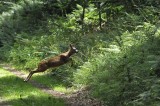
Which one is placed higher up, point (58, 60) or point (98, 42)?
point (98, 42)

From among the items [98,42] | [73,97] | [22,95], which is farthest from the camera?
[98,42]

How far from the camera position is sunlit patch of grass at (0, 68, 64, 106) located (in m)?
11.5

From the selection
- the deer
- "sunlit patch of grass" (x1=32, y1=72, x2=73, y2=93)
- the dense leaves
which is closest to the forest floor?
"sunlit patch of grass" (x1=32, y1=72, x2=73, y2=93)

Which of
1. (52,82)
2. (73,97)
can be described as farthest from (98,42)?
(73,97)

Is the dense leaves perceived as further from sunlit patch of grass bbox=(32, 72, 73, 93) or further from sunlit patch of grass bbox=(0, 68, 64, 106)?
sunlit patch of grass bbox=(0, 68, 64, 106)

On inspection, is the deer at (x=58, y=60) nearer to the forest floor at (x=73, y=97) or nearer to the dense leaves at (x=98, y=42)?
the dense leaves at (x=98, y=42)

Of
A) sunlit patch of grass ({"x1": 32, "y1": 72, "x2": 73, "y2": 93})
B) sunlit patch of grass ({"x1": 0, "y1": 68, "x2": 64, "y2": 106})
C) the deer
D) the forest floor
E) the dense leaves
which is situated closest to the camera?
the dense leaves

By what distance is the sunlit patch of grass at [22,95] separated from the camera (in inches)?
453

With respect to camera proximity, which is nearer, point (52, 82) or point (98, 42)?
point (52, 82)

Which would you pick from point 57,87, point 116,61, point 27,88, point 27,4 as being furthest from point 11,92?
point 27,4

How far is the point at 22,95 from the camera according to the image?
12.3 meters

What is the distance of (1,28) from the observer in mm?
24406

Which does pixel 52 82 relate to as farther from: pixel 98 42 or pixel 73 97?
pixel 98 42

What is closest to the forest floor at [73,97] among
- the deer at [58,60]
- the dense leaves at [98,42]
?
the dense leaves at [98,42]
